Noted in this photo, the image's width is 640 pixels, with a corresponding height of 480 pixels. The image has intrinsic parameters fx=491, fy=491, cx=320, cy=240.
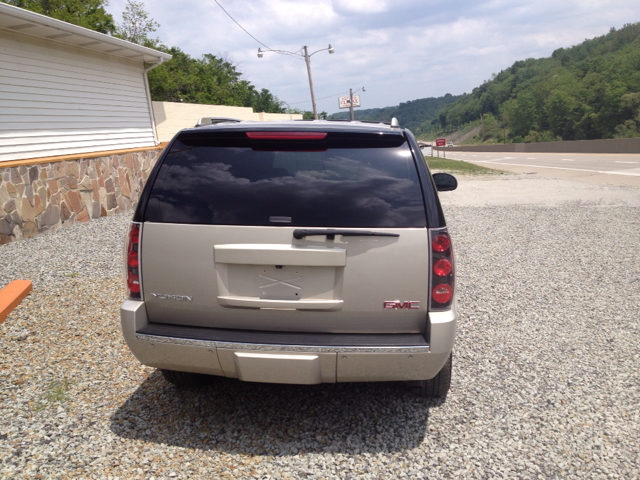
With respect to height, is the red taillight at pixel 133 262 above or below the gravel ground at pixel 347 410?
above

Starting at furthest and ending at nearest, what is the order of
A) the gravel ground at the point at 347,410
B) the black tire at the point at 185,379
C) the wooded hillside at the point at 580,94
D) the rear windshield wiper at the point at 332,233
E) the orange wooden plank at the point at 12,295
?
the wooded hillside at the point at 580,94 → the orange wooden plank at the point at 12,295 → the black tire at the point at 185,379 → the gravel ground at the point at 347,410 → the rear windshield wiper at the point at 332,233

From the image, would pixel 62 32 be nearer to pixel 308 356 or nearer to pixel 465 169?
pixel 308 356

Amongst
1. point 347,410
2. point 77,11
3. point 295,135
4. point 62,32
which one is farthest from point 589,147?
point 295,135

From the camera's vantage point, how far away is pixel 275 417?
3.19 m

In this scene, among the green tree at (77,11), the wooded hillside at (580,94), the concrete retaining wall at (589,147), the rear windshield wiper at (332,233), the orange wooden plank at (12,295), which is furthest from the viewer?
the wooded hillside at (580,94)

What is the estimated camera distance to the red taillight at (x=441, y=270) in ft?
8.45

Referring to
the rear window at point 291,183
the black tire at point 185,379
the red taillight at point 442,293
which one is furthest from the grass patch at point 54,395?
the red taillight at point 442,293

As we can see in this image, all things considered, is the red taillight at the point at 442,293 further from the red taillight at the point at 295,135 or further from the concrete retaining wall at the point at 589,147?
the concrete retaining wall at the point at 589,147

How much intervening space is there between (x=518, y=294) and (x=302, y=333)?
374 centimetres

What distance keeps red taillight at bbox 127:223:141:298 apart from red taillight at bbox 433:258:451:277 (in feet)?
5.36

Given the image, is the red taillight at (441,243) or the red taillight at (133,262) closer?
the red taillight at (441,243)

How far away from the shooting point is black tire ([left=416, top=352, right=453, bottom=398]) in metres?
3.17

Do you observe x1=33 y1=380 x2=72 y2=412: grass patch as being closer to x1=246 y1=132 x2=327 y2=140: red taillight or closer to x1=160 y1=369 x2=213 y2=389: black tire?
x1=160 y1=369 x2=213 y2=389: black tire

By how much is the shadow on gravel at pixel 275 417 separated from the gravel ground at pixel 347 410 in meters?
0.01
